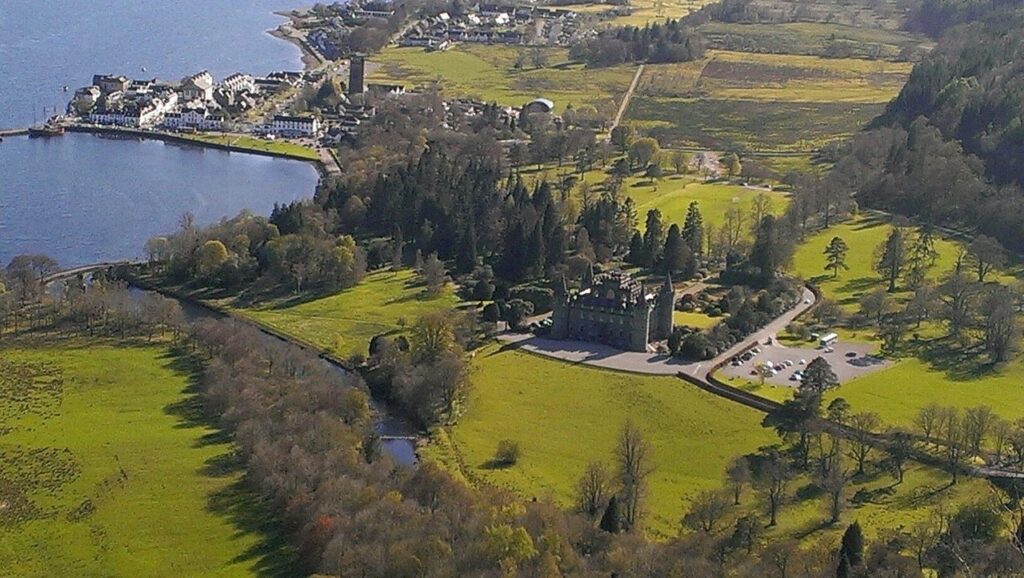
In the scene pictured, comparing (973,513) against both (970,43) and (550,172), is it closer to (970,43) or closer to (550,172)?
(550,172)

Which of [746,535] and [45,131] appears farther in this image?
[45,131]

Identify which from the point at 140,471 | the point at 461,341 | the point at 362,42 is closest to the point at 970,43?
the point at 362,42

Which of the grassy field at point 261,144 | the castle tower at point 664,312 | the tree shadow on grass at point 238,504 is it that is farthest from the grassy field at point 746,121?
the tree shadow on grass at point 238,504

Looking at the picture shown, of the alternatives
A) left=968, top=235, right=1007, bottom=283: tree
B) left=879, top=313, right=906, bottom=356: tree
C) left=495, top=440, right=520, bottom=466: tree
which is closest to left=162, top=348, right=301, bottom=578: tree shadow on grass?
left=495, top=440, right=520, bottom=466: tree

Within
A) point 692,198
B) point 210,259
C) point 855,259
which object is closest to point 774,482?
point 855,259

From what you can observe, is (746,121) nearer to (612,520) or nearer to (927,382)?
(927,382)

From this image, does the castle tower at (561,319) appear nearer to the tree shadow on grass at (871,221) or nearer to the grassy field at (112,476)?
the grassy field at (112,476)
